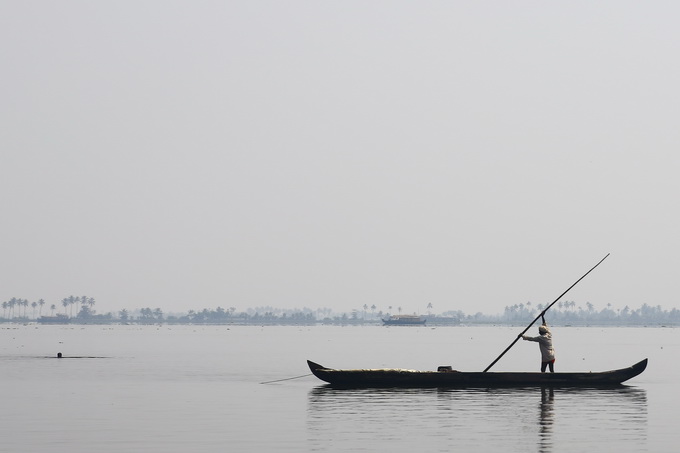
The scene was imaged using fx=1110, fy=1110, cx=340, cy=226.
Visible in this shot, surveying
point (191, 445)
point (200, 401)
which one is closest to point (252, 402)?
point (200, 401)

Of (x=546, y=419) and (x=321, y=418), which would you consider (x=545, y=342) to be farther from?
(x=321, y=418)

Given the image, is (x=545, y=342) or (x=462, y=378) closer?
(x=545, y=342)

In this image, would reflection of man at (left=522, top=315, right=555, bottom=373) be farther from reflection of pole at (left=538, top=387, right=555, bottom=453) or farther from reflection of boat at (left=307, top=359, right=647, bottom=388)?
reflection of pole at (left=538, top=387, right=555, bottom=453)

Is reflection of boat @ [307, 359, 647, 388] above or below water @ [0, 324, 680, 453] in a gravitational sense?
above

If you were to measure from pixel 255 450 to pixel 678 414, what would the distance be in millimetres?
17977

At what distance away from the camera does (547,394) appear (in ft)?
149

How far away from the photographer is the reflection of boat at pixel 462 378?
47.0 meters

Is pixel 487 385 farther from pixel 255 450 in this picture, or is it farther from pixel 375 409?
pixel 255 450

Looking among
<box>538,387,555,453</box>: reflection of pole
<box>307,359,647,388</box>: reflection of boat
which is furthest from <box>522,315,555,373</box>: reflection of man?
<box>538,387,555,453</box>: reflection of pole

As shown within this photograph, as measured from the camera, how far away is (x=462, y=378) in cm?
4709

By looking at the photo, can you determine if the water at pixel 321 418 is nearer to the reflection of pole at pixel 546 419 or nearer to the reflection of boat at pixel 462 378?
the reflection of pole at pixel 546 419

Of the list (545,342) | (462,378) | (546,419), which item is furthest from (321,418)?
(545,342)

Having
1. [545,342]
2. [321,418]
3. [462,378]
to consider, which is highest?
[545,342]

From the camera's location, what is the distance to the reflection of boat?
154ft
